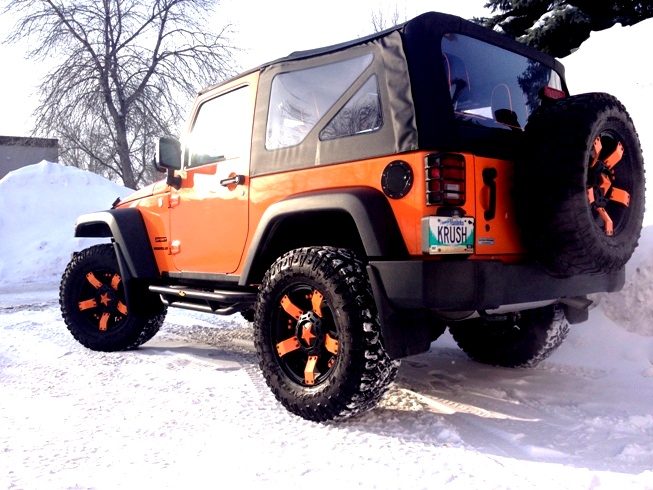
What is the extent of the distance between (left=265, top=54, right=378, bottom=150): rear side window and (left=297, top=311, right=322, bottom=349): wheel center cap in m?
1.06

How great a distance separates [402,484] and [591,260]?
1.43m

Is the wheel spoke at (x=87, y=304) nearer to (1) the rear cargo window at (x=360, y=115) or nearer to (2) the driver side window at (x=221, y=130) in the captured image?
(2) the driver side window at (x=221, y=130)

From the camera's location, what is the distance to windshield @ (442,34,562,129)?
9.91 ft

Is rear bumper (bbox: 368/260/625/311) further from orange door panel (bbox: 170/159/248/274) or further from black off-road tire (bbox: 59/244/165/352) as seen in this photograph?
black off-road tire (bbox: 59/244/165/352)

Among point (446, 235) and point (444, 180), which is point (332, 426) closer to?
point (446, 235)

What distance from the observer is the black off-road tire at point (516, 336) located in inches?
153

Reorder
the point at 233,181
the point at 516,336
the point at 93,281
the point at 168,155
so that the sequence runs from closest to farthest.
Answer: the point at 233,181
the point at 516,336
the point at 168,155
the point at 93,281

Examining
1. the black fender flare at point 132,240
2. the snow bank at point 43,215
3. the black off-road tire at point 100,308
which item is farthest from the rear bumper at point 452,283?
the snow bank at point 43,215

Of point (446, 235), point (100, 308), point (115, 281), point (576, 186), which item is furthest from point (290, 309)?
point (100, 308)

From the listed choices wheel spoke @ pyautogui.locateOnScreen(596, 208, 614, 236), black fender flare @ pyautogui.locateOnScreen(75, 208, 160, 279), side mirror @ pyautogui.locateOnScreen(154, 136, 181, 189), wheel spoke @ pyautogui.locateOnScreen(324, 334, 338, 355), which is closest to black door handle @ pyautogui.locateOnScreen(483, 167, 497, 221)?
wheel spoke @ pyautogui.locateOnScreen(596, 208, 614, 236)

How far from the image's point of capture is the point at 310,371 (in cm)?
306

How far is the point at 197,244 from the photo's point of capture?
163 inches

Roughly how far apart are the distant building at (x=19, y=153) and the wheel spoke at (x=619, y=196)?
25073 millimetres

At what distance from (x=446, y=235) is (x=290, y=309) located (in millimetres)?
1017
